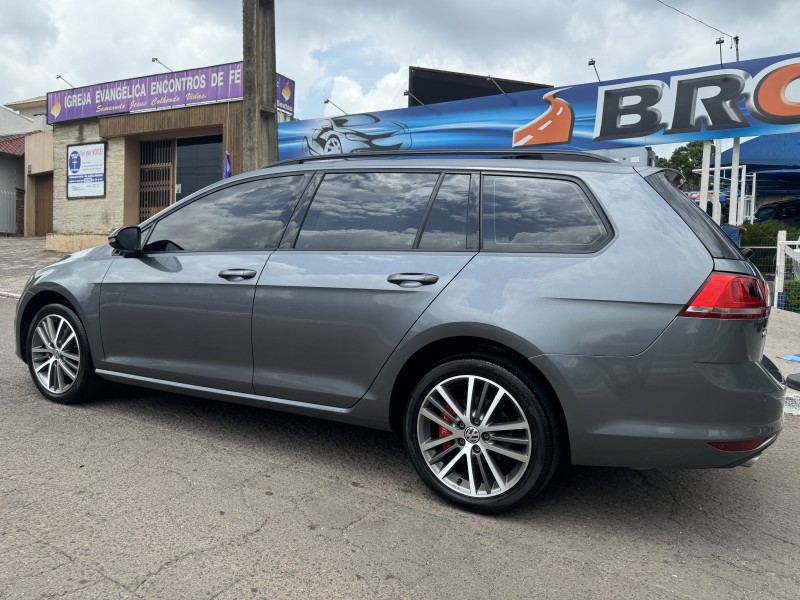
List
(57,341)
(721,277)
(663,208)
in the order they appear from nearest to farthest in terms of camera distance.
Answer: (721,277) → (663,208) → (57,341)

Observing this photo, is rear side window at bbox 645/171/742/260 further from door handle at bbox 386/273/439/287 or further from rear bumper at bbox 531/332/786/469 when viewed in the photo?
door handle at bbox 386/273/439/287

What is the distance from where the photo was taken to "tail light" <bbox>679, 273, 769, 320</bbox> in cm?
264

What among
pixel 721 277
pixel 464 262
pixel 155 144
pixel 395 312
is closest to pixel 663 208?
pixel 721 277

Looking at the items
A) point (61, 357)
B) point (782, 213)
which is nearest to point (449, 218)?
point (61, 357)

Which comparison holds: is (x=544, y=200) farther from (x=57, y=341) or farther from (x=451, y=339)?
(x=57, y=341)

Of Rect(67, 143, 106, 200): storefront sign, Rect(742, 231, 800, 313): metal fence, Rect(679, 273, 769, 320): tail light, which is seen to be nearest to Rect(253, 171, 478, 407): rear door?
Rect(679, 273, 769, 320): tail light

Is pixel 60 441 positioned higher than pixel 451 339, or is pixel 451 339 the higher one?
pixel 451 339

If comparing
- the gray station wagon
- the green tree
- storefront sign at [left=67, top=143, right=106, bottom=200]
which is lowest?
the gray station wagon

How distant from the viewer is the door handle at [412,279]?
122 inches

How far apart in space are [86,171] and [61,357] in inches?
703

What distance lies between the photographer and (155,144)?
64.5 feet

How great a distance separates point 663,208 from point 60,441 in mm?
3506

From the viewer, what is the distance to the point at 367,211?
3.50 metres

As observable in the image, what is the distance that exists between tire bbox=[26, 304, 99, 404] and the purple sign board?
13356mm
